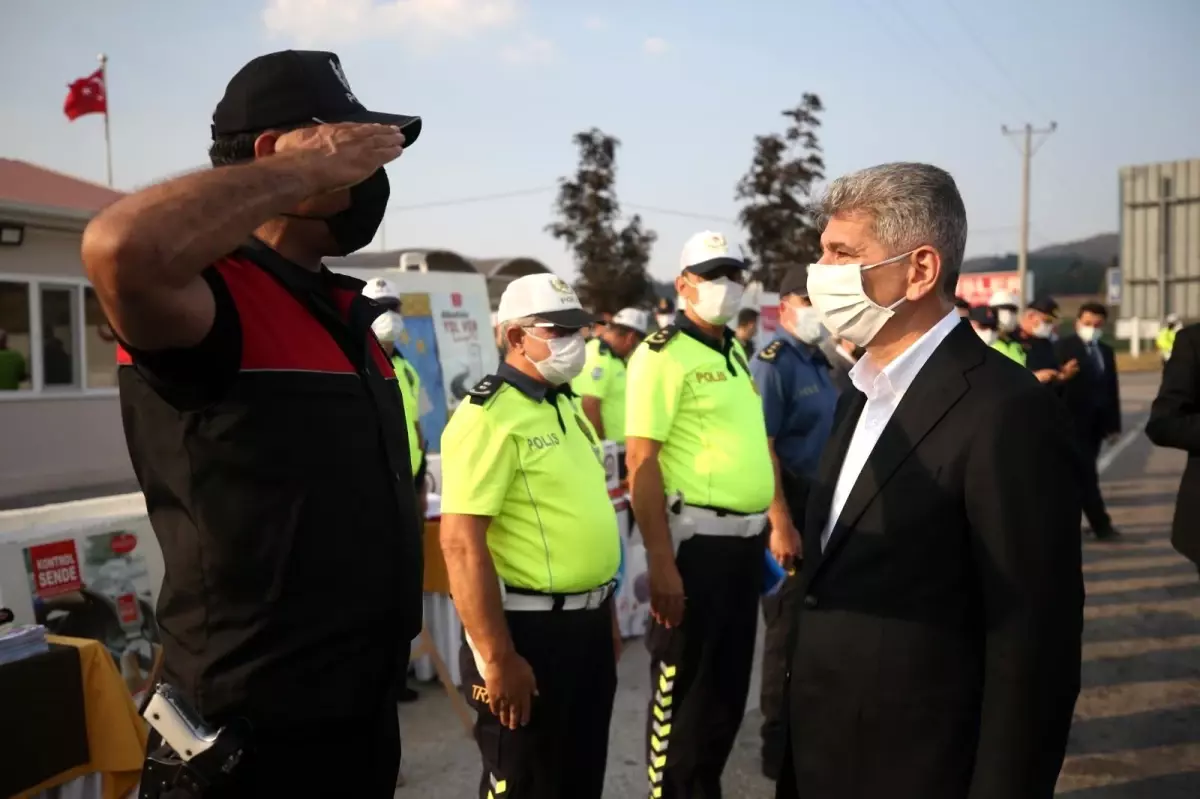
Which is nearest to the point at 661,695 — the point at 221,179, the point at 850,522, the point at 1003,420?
the point at 850,522

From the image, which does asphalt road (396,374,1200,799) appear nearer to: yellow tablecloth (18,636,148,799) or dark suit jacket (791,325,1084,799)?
yellow tablecloth (18,636,148,799)

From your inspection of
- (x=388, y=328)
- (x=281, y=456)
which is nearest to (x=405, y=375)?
(x=388, y=328)

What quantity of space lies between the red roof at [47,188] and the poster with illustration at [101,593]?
9.78 meters

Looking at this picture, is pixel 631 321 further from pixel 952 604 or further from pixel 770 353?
pixel 952 604

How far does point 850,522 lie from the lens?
1.91 m

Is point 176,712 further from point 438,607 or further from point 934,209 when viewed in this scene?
point 438,607

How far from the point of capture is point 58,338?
1292cm

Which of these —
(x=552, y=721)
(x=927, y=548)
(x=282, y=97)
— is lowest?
(x=552, y=721)

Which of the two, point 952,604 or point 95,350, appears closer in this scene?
point 952,604

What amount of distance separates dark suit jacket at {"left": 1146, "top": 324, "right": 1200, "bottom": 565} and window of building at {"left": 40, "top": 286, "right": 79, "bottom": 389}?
42.8 feet

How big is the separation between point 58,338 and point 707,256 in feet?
38.4

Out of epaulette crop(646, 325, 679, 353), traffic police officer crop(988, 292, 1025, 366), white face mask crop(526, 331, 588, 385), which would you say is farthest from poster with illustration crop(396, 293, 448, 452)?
white face mask crop(526, 331, 588, 385)

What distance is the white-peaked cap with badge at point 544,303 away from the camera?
130 inches

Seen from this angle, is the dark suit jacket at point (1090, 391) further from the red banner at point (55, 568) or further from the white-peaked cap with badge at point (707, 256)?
the red banner at point (55, 568)
